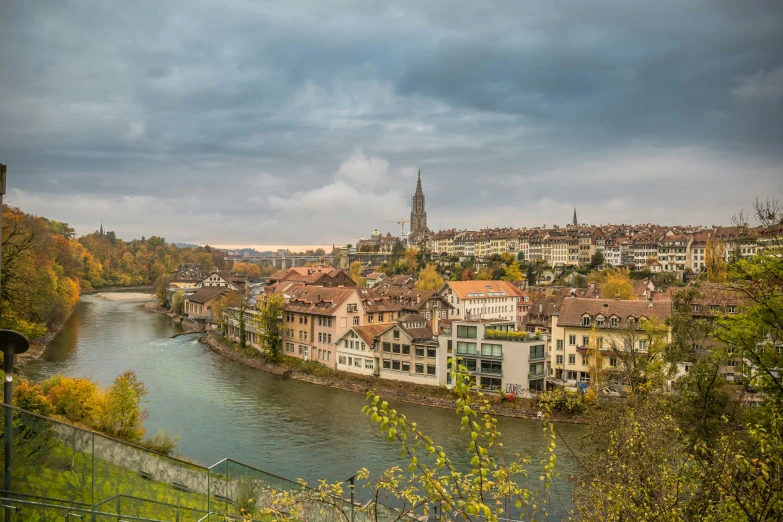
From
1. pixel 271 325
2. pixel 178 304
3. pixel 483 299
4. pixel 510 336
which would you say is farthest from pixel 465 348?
pixel 178 304

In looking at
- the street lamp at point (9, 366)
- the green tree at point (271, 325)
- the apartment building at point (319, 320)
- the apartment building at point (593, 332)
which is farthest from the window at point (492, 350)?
the street lamp at point (9, 366)

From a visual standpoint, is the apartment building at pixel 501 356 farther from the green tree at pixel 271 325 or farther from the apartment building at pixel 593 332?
the green tree at pixel 271 325

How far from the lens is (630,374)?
614 inches

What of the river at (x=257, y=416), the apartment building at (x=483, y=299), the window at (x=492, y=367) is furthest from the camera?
the apartment building at (x=483, y=299)

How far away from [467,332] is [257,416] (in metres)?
8.57

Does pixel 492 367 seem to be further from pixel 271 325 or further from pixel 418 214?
pixel 418 214

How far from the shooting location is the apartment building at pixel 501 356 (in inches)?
896

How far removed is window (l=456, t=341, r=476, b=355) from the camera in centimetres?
2383

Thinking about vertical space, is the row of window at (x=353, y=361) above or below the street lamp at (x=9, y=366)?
below

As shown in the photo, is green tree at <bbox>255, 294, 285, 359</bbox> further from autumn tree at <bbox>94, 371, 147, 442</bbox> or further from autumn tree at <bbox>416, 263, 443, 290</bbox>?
autumn tree at <bbox>416, 263, 443, 290</bbox>

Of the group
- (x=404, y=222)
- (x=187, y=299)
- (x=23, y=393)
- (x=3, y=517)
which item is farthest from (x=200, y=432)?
(x=404, y=222)

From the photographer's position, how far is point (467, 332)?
78.6 feet

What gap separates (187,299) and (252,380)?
26.4m

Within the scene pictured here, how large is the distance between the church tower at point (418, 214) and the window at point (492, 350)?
327 feet
